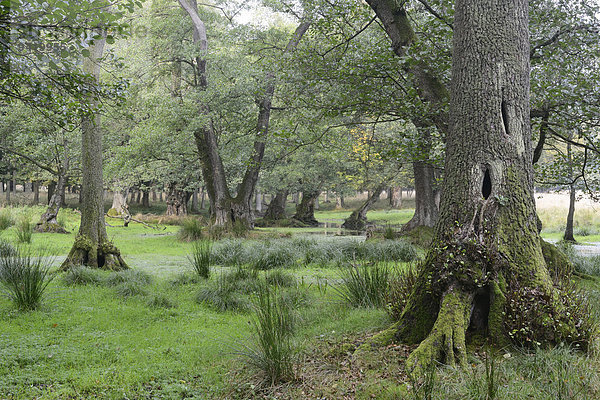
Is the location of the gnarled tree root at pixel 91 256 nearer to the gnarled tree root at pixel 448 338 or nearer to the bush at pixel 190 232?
the bush at pixel 190 232

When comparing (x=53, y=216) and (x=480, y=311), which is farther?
(x=53, y=216)

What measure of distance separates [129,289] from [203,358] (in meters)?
2.51

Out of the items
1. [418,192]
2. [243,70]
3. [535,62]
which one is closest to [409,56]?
[535,62]

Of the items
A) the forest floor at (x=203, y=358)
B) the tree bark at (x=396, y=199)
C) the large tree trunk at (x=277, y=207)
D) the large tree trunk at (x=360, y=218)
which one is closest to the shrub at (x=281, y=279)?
the forest floor at (x=203, y=358)

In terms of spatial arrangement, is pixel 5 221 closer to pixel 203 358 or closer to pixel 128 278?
pixel 128 278

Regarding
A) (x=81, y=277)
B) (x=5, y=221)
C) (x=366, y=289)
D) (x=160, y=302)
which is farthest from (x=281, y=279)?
(x=5, y=221)

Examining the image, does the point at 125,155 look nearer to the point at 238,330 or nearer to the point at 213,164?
the point at 213,164

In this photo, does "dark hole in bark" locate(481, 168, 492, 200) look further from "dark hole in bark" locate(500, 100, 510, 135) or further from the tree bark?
the tree bark

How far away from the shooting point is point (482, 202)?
336 centimetres

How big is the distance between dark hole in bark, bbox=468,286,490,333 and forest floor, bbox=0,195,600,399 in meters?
0.23

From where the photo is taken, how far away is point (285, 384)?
298 cm

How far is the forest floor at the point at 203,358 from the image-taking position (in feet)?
8.78

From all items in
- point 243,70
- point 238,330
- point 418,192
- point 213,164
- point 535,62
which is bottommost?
point 238,330

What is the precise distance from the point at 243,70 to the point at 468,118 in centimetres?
1023
